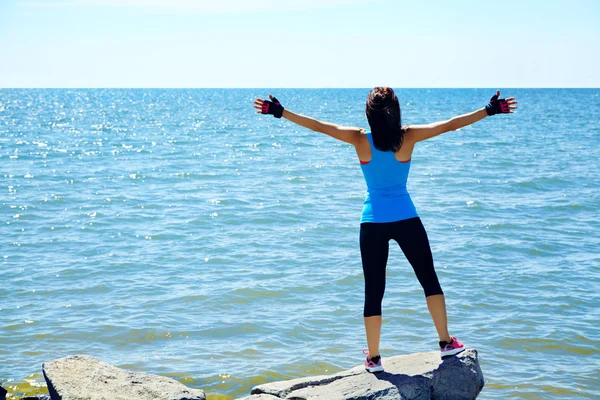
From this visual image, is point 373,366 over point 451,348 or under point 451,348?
under

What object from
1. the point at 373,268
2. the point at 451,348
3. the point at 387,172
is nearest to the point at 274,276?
the point at 451,348

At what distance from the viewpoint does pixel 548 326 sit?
28.4 ft

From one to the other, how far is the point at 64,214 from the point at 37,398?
10433 mm

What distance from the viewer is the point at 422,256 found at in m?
5.29

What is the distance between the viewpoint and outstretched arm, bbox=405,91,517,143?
16.8 ft

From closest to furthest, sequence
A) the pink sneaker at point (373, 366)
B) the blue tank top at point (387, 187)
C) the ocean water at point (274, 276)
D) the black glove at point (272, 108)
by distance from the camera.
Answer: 1. the blue tank top at point (387, 187)
2. the black glove at point (272, 108)
3. the pink sneaker at point (373, 366)
4. the ocean water at point (274, 276)

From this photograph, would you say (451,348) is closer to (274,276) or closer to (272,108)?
(272,108)

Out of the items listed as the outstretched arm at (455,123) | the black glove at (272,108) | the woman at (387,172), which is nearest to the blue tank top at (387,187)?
the woman at (387,172)

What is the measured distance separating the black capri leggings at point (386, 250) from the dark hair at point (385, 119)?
590 millimetres

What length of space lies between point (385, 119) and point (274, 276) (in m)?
6.14

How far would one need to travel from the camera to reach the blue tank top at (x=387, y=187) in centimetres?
519

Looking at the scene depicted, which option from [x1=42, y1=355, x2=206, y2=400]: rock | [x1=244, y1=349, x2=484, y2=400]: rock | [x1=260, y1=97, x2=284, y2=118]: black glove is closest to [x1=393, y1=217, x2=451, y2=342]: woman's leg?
[x1=244, y1=349, x2=484, y2=400]: rock

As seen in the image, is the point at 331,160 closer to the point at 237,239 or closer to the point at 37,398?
the point at 237,239

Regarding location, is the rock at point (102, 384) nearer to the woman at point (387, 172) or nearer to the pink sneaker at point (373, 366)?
the pink sneaker at point (373, 366)
